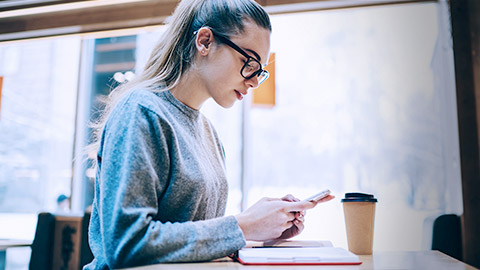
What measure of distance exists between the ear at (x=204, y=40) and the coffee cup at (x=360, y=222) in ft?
1.79

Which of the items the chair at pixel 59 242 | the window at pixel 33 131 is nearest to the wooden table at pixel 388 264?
the chair at pixel 59 242

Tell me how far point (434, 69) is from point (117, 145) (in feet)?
8.02

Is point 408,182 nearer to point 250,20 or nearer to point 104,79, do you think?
point 250,20

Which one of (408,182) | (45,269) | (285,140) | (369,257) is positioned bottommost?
(45,269)

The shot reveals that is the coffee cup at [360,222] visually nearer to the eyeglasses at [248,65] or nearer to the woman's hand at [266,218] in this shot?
the woman's hand at [266,218]

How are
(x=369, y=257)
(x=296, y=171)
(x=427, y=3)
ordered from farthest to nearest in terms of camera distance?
(x=296, y=171) → (x=427, y=3) → (x=369, y=257)

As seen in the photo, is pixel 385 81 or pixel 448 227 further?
Answer: pixel 385 81

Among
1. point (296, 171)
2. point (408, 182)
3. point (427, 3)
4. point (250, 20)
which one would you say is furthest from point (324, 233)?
point (250, 20)

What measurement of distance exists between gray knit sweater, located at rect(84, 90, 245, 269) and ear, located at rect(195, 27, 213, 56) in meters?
0.17

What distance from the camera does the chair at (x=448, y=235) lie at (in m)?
2.17

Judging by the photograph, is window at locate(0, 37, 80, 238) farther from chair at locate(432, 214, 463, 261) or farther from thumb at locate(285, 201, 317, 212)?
thumb at locate(285, 201, 317, 212)

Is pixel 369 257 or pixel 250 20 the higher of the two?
pixel 250 20

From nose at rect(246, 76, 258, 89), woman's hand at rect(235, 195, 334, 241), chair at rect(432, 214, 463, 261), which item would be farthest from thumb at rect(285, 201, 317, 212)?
chair at rect(432, 214, 463, 261)

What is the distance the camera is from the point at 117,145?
29.7 inches
